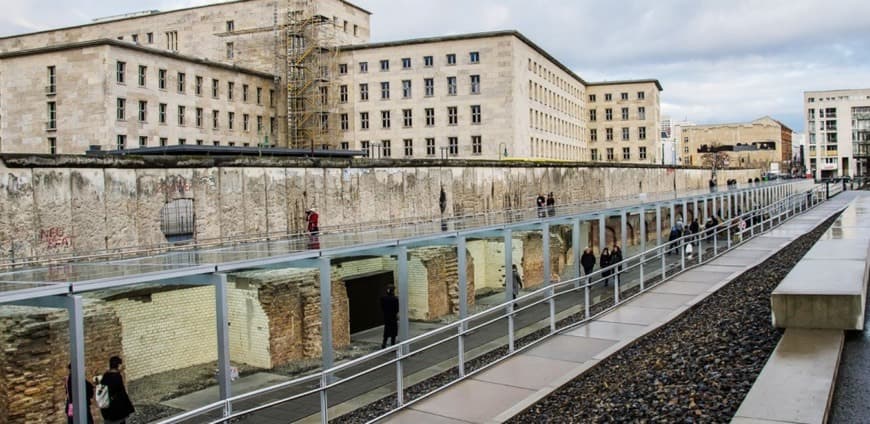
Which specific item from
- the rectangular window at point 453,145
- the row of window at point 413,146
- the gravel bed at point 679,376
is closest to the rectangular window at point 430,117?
the row of window at point 413,146

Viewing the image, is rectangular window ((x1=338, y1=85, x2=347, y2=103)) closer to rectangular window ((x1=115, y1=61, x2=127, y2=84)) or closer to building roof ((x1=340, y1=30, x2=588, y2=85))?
building roof ((x1=340, y1=30, x2=588, y2=85))

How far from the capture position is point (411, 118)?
A: 61.5m

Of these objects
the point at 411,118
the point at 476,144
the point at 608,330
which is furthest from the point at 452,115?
the point at 608,330

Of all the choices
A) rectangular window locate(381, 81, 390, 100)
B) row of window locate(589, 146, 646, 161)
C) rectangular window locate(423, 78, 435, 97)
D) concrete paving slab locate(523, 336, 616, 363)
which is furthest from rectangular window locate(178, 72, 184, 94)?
row of window locate(589, 146, 646, 161)

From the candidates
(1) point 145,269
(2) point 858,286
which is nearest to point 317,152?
(1) point 145,269

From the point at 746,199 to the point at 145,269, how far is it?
45228 mm

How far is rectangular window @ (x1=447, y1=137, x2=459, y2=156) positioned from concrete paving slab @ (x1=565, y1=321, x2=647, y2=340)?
47219mm

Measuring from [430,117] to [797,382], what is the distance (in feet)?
179

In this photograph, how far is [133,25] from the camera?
213 feet

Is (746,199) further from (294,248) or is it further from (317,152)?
(294,248)

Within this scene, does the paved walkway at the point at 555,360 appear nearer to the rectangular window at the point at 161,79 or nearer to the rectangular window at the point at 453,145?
the rectangular window at the point at 161,79

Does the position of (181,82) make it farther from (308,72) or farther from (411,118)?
(411,118)

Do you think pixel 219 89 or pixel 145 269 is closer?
pixel 145 269

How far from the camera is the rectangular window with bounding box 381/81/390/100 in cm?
6169
